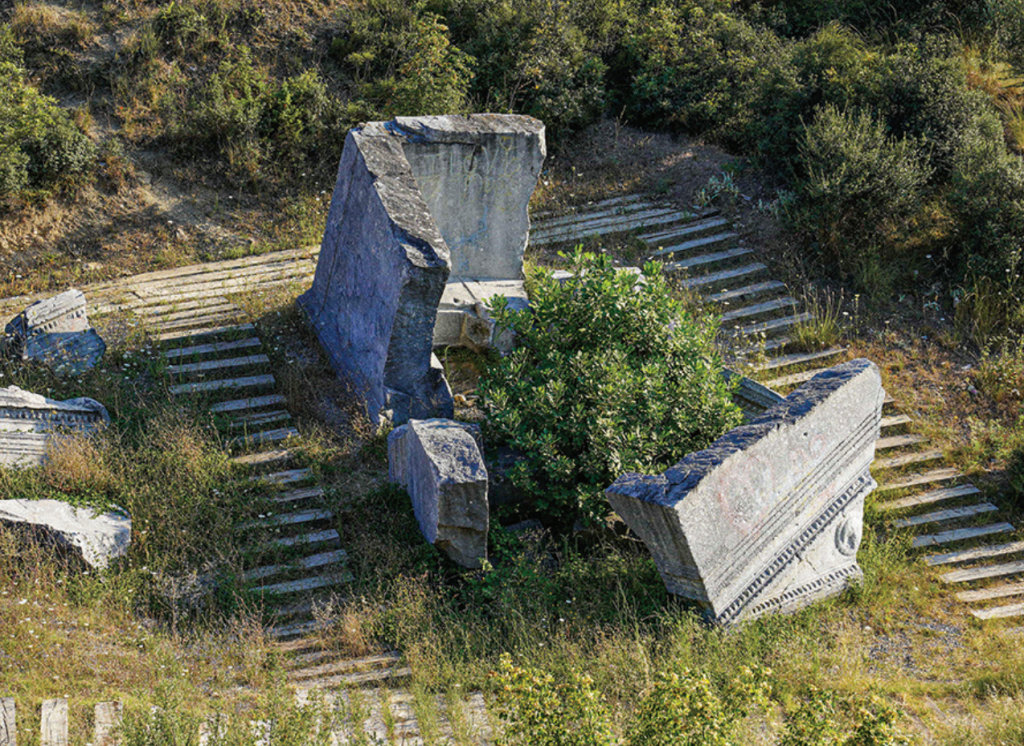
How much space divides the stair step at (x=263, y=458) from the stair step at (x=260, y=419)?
1.08 ft

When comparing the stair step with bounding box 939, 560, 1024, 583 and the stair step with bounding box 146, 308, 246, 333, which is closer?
the stair step with bounding box 939, 560, 1024, 583

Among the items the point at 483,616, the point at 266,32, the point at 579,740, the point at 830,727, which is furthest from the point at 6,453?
the point at 266,32

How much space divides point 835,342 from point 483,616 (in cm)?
506

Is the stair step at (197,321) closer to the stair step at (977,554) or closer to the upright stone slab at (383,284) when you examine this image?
the upright stone slab at (383,284)

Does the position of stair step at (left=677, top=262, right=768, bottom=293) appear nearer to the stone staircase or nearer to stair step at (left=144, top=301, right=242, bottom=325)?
the stone staircase

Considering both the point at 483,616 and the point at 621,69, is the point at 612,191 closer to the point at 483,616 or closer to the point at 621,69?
the point at 621,69

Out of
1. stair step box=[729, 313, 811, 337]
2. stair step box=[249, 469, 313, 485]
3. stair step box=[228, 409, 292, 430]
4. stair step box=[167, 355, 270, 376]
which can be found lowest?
stair step box=[249, 469, 313, 485]

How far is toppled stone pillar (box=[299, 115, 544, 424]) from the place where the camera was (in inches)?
286

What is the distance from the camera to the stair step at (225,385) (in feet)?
25.4

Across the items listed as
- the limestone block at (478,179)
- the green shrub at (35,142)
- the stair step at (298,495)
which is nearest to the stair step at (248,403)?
the stair step at (298,495)

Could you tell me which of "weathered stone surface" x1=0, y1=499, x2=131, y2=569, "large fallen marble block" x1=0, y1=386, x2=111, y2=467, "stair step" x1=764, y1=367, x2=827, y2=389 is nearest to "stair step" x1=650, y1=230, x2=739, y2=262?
"stair step" x1=764, y1=367, x2=827, y2=389

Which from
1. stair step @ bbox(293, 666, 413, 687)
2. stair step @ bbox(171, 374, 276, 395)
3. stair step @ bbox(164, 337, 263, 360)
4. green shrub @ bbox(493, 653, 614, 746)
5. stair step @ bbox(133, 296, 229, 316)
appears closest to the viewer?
green shrub @ bbox(493, 653, 614, 746)

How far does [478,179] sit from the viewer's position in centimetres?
890

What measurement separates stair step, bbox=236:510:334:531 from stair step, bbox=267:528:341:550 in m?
0.10
